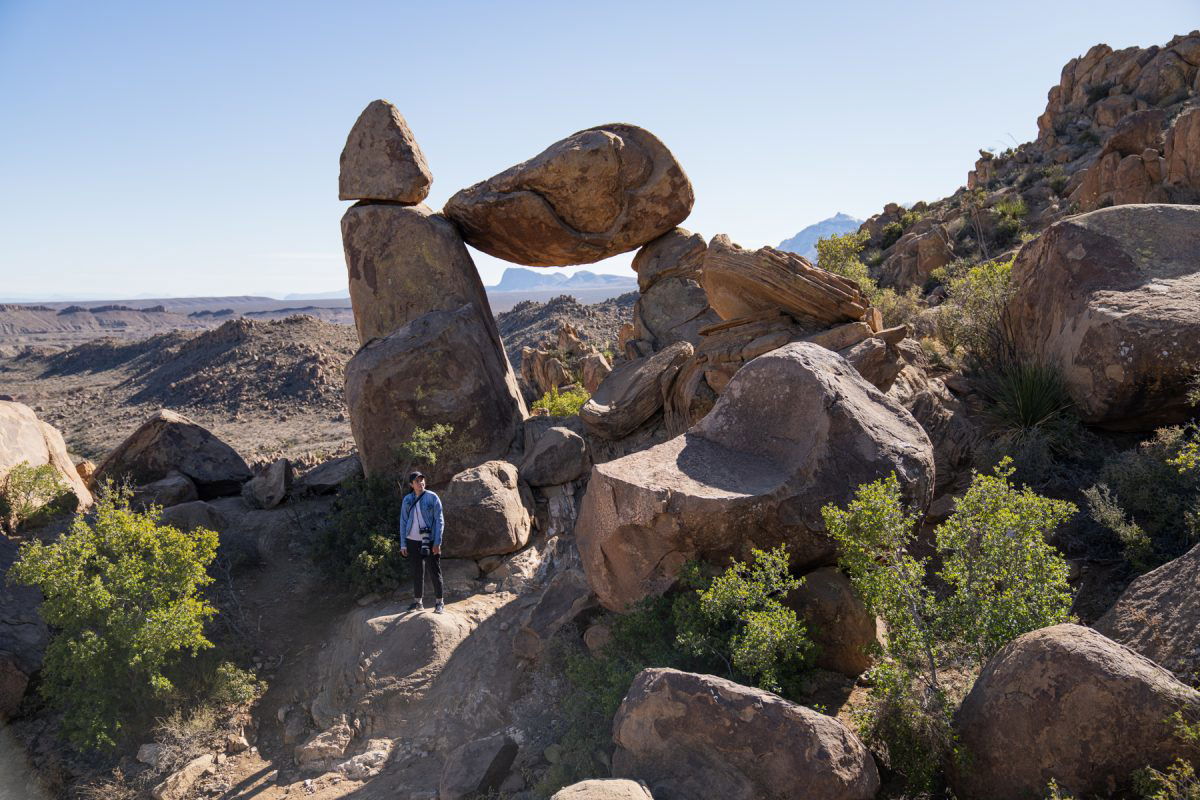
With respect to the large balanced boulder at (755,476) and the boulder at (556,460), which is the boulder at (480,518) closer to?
the boulder at (556,460)

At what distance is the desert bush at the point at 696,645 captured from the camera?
6.28m

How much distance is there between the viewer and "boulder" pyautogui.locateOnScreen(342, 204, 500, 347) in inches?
562

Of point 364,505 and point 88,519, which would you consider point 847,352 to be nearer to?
point 364,505

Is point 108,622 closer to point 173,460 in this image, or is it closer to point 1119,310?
point 173,460

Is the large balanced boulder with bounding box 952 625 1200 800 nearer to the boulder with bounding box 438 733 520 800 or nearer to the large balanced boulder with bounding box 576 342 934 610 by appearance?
the large balanced boulder with bounding box 576 342 934 610

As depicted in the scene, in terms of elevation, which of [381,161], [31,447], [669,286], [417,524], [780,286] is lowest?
[417,524]

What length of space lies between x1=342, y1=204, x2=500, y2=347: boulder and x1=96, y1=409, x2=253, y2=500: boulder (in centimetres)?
399

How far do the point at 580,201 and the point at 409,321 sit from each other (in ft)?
13.1

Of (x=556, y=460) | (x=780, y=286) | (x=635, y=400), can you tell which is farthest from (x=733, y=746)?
(x=635, y=400)

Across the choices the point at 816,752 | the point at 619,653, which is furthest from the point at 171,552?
the point at 816,752

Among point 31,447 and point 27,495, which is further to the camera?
point 31,447

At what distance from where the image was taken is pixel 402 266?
1428 cm

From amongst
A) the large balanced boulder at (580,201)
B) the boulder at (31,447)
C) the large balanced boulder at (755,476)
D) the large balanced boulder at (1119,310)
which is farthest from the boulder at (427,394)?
the large balanced boulder at (1119,310)

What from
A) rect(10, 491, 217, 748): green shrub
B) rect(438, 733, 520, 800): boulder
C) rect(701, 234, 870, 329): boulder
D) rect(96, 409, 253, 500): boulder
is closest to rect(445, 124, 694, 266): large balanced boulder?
rect(701, 234, 870, 329): boulder
